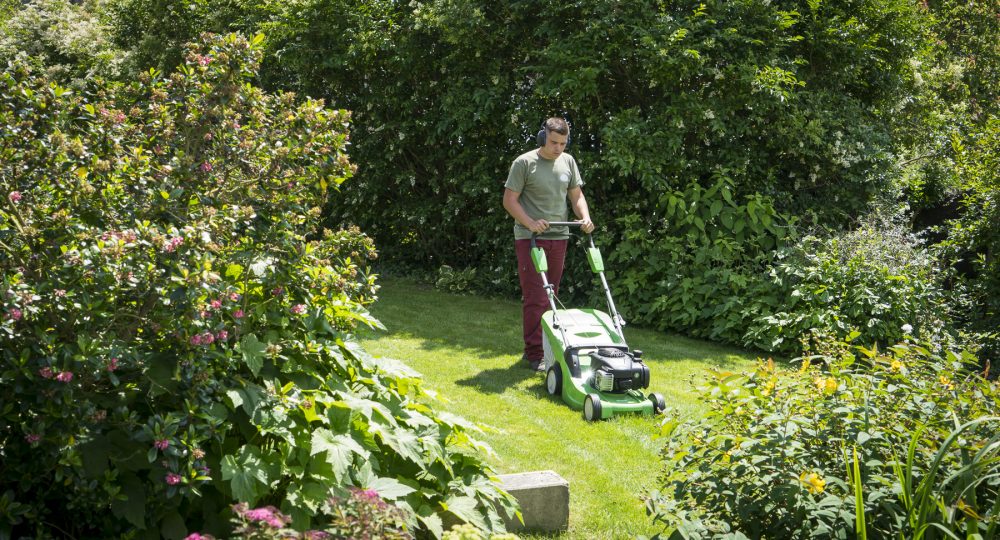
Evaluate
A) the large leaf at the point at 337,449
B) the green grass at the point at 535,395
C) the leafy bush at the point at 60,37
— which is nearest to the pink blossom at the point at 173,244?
the large leaf at the point at 337,449

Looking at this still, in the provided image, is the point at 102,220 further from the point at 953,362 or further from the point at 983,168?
the point at 983,168

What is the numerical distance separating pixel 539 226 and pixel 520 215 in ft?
0.64

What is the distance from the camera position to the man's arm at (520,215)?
618cm

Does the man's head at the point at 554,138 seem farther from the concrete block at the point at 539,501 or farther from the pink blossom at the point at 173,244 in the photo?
the pink blossom at the point at 173,244

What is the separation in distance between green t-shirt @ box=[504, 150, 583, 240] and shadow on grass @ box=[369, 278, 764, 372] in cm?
108

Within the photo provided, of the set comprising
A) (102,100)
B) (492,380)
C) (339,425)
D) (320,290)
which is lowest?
(492,380)

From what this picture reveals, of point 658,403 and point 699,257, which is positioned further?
point 699,257

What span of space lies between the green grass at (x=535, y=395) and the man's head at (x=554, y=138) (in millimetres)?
1607

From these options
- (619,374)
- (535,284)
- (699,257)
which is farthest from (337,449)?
(699,257)

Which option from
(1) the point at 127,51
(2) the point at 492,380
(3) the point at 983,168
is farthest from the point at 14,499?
(1) the point at 127,51

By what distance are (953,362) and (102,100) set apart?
302 cm

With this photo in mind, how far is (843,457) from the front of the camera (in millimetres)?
2705

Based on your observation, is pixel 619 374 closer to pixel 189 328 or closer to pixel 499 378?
pixel 499 378

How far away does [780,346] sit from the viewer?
727 centimetres
